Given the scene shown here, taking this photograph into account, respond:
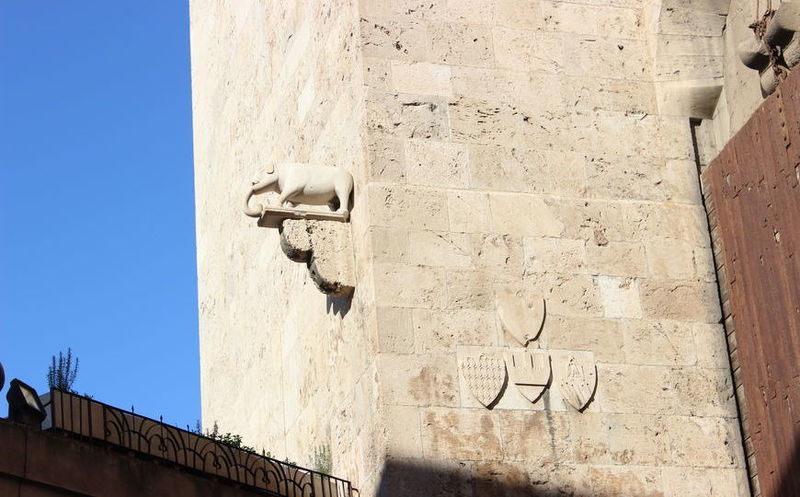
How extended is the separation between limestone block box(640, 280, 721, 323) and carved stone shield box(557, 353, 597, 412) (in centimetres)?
68

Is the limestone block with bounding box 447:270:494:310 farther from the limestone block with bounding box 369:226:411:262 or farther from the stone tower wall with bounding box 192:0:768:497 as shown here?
the limestone block with bounding box 369:226:411:262

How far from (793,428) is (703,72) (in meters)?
3.07

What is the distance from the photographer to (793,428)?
10.2 meters

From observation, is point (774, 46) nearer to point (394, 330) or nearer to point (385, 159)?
point (385, 159)

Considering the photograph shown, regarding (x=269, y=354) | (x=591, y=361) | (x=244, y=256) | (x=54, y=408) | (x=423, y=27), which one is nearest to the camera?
(x=54, y=408)

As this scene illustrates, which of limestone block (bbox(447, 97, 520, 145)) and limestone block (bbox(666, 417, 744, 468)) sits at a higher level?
limestone block (bbox(447, 97, 520, 145))

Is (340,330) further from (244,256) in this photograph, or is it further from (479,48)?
(244,256)

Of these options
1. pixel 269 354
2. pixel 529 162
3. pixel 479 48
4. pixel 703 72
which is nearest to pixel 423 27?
pixel 479 48

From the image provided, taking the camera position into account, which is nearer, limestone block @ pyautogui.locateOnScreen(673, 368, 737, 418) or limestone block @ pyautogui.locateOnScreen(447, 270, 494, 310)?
limestone block @ pyautogui.locateOnScreen(447, 270, 494, 310)

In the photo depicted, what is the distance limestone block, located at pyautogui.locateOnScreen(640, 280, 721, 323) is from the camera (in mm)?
11164

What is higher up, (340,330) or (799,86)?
(799,86)

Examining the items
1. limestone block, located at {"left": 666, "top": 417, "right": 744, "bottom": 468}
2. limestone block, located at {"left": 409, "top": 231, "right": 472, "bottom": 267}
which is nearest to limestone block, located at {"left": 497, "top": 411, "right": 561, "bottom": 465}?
limestone block, located at {"left": 666, "top": 417, "right": 744, "bottom": 468}

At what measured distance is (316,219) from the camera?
11.1 m

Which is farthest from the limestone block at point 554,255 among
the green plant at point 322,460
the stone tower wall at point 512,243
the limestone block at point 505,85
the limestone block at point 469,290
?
the green plant at point 322,460
